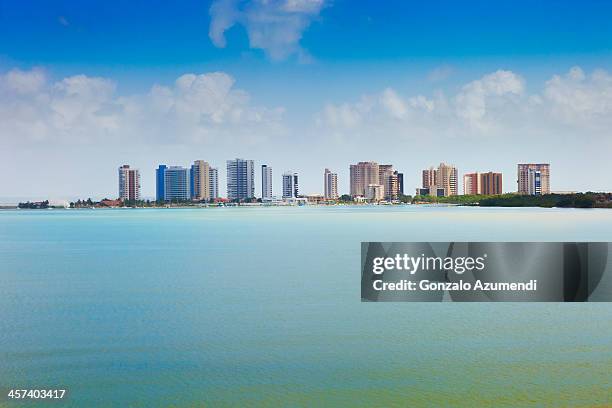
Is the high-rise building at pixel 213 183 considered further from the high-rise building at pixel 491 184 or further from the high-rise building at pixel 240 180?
the high-rise building at pixel 491 184

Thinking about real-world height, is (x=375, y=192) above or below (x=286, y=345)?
above

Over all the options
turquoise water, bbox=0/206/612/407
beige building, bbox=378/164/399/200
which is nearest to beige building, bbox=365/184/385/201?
beige building, bbox=378/164/399/200

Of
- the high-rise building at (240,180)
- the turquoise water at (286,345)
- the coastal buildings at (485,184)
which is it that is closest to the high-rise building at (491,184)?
the coastal buildings at (485,184)

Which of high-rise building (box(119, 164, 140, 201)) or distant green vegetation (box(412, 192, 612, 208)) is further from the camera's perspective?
high-rise building (box(119, 164, 140, 201))

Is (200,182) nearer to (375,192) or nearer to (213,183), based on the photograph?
(213,183)

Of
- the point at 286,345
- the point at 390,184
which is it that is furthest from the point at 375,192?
the point at 286,345

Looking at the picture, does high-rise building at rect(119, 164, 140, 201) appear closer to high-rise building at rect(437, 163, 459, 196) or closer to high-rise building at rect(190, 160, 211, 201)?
high-rise building at rect(190, 160, 211, 201)
